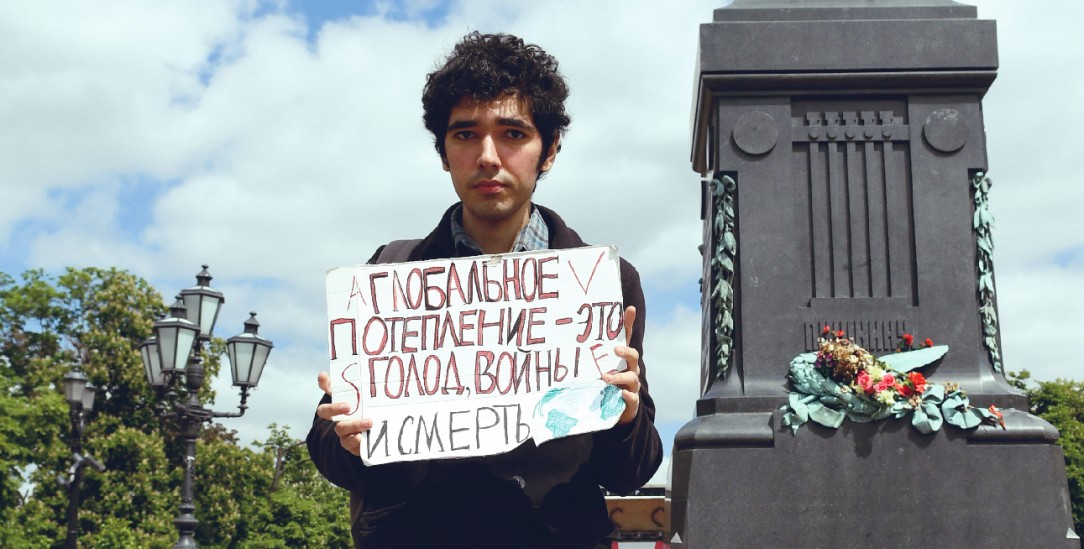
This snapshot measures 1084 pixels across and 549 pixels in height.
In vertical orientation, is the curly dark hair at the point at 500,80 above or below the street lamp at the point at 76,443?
above

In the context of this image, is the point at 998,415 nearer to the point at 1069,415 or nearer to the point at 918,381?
the point at 918,381

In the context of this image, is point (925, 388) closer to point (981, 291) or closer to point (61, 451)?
point (981, 291)

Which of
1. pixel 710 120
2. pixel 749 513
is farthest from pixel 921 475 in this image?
pixel 710 120

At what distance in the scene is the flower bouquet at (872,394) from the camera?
Result: 23.7 feet

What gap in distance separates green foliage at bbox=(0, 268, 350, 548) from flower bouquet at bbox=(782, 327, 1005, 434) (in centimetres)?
2521

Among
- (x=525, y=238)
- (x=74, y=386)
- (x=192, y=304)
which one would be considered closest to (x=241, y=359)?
(x=192, y=304)

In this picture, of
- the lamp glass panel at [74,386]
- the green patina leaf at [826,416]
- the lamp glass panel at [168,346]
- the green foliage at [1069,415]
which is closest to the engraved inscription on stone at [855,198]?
the green patina leaf at [826,416]

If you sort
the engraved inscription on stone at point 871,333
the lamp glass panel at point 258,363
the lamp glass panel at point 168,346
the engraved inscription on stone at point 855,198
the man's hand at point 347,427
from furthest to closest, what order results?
the lamp glass panel at point 258,363, the lamp glass panel at point 168,346, the engraved inscription on stone at point 855,198, the engraved inscription on stone at point 871,333, the man's hand at point 347,427

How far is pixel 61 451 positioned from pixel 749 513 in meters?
27.4

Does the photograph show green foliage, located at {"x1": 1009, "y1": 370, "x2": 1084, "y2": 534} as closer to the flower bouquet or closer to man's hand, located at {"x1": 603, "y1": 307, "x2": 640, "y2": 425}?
the flower bouquet

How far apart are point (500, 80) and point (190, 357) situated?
10.5 m

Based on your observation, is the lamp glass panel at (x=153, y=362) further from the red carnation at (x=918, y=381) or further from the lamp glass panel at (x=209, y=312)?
the red carnation at (x=918, y=381)

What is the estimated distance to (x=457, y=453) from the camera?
287cm

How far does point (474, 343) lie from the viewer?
3.13m
